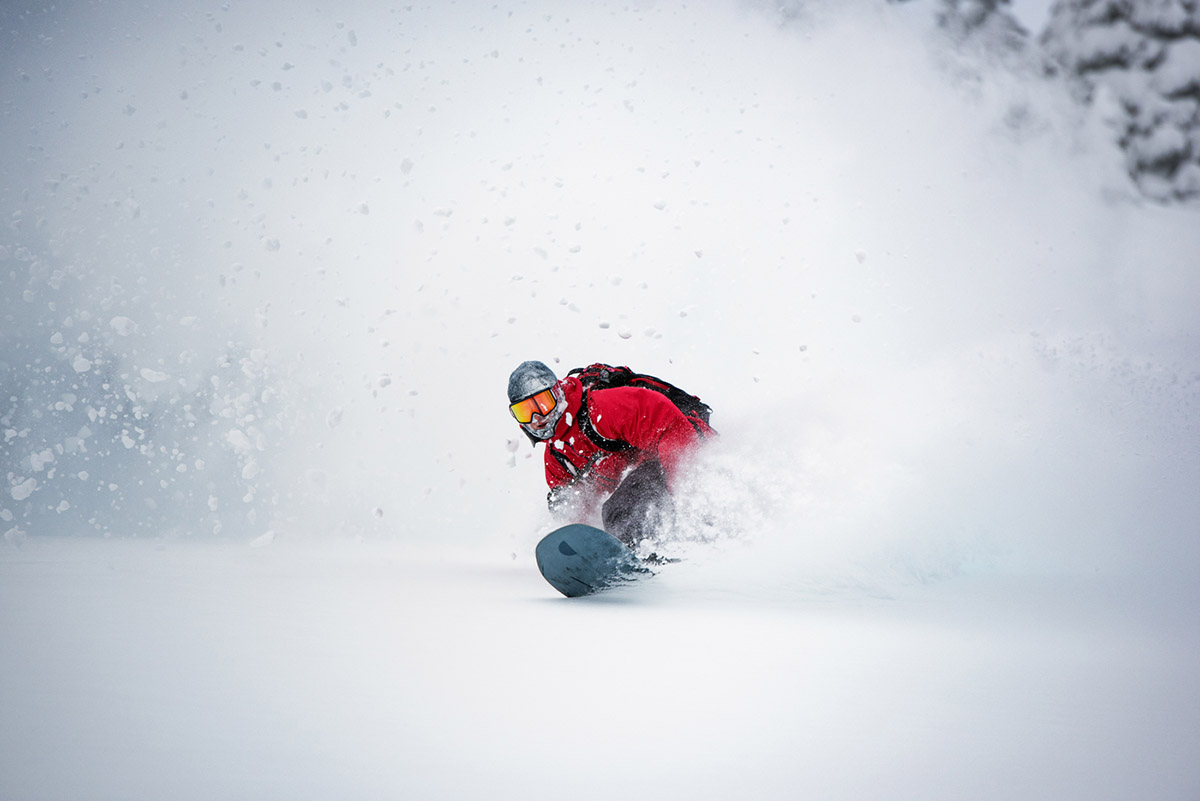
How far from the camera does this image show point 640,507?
9.32 ft

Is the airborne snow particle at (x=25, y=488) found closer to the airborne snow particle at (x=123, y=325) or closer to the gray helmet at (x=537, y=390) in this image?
the airborne snow particle at (x=123, y=325)

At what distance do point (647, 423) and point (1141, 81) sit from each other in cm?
705

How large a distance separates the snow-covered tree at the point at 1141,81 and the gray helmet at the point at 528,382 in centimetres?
684

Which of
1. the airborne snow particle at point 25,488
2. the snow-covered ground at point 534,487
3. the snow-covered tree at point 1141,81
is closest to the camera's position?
the snow-covered ground at point 534,487

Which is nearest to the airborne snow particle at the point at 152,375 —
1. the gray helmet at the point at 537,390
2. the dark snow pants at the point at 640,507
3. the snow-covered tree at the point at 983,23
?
the gray helmet at the point at 537,390

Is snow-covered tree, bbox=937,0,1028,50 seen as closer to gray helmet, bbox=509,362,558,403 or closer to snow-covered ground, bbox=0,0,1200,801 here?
snow-covered ground, bbox=0,0,1200,801

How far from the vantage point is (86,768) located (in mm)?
1025

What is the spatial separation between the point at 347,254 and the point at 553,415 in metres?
3.20

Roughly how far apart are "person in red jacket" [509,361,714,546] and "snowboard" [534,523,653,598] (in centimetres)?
34

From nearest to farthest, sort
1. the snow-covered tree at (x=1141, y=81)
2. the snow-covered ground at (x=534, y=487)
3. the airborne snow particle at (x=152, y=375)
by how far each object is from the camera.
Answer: the snow-covered ground at (x=534, y=487)
the airborne snow particle at (x=152, y=375)
the snow-covered tree at (x=1141, y=81)

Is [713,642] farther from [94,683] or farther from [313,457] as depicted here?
[313,457]

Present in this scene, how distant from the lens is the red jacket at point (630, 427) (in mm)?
2883

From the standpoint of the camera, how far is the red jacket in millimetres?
2883

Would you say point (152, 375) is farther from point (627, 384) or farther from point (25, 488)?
point (627, 384)
